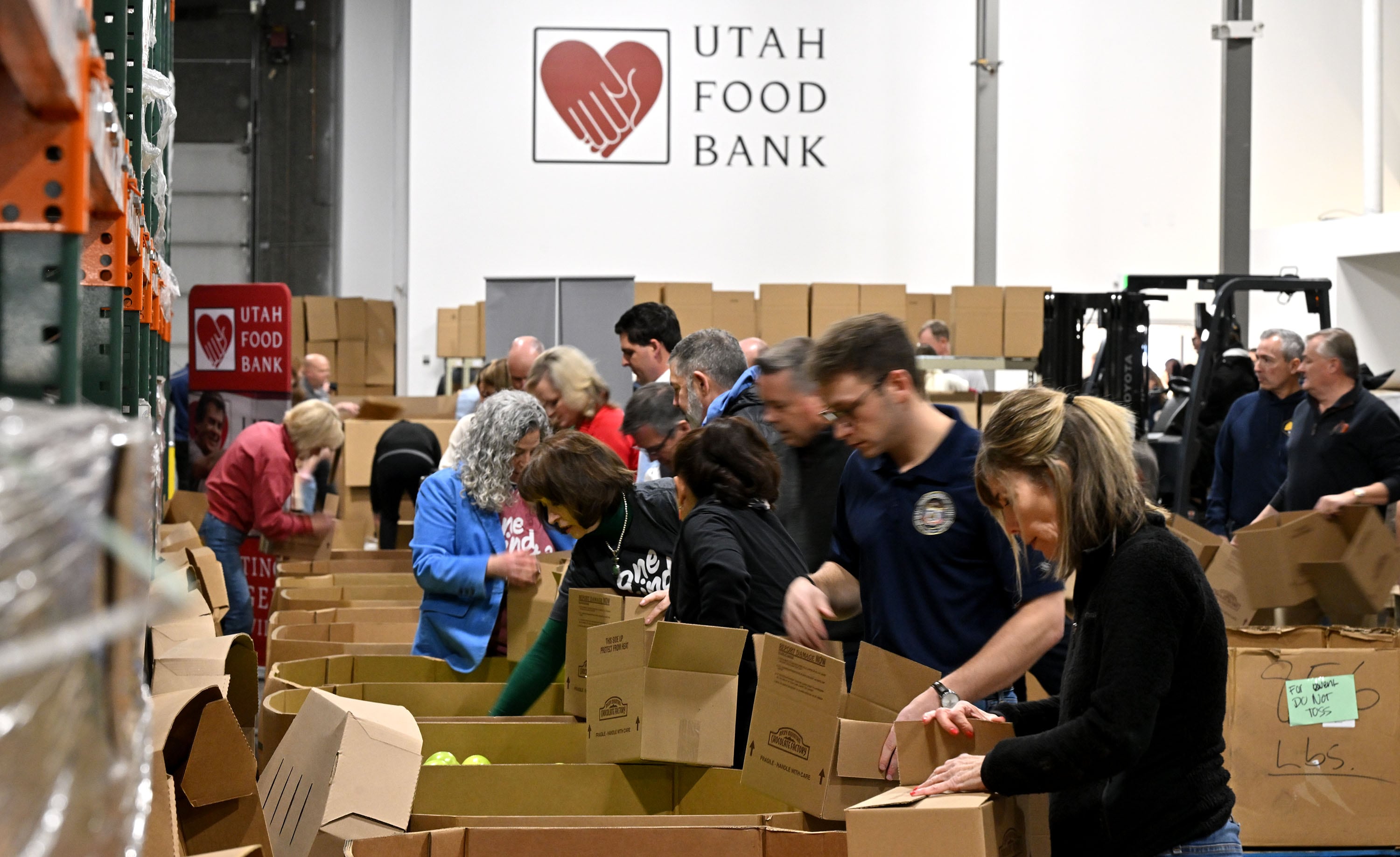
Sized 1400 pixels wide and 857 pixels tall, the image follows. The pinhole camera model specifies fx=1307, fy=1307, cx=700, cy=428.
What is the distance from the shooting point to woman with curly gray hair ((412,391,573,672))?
141 inches

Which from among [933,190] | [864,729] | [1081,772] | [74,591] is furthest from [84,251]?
[933,190]

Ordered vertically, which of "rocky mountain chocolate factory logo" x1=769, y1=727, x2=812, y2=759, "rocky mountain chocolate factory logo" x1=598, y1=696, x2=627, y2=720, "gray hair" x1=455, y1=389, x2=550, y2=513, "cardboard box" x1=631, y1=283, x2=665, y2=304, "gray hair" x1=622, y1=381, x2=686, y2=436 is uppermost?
"cardboard box" x1=631, y1=283, x2=665, y2=304

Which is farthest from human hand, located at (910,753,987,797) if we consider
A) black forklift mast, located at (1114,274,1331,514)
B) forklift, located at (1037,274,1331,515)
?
black forklift mast, located at (1114,274,1331,514)

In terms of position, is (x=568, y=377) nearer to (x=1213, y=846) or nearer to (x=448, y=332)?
(x=1213, y=846)

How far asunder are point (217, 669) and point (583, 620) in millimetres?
847

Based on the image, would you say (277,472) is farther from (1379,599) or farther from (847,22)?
(847,22)

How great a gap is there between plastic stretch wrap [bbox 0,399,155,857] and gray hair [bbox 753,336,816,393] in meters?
2.49

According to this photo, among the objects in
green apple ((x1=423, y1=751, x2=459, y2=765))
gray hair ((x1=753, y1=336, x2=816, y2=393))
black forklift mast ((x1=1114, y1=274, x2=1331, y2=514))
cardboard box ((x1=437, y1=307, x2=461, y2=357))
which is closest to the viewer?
green apple ((x1=423, y1=751, x2=459, y2=765))

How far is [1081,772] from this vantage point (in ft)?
5.83

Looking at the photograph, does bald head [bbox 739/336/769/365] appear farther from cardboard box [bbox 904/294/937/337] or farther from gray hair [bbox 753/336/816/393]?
cardboard box [bbox 904/294/937/337]

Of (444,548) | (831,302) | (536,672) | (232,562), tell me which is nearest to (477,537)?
(444,548)

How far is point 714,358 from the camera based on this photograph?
4.23 meters

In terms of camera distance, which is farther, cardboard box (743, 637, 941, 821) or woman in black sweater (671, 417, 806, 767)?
woman in black sweater (671, 417, 806, 767)

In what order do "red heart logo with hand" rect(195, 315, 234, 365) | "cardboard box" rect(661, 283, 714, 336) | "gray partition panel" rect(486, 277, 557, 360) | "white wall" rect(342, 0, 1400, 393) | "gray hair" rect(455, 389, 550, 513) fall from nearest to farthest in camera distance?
"gray hair" rect(455, 389, 550, 513) < "red heart logo with hand" rect(195, 315, 234, 365) < "gray partition panel" rect(486, 277, 557, 360) < "cardboard box" rect(661, 283, 714, 336) < "white wall" rect(342, 0, 1400, 393)
